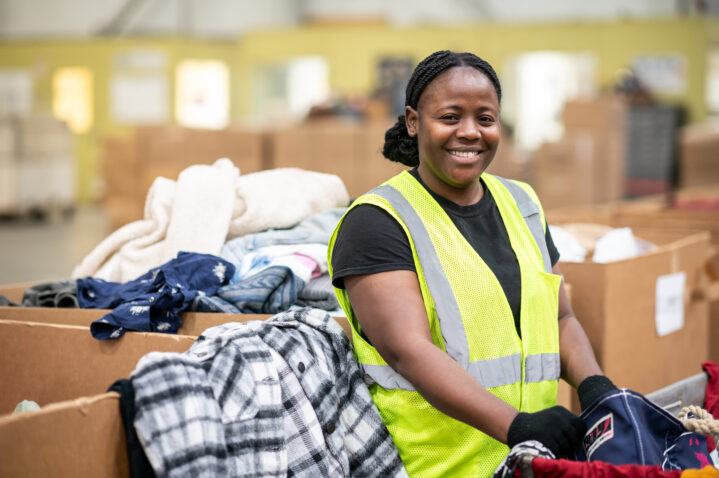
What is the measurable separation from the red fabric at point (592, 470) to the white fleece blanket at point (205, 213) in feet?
4.08

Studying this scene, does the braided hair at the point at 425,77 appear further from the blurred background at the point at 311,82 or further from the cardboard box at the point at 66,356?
the blurred background at the point at 311,82

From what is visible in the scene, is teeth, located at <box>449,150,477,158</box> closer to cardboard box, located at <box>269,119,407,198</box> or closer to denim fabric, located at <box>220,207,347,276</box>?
denim fabric, located at <box>220,207,347,276</box>

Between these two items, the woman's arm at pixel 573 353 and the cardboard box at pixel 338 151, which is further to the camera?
the cardboard box at pixel 338 151

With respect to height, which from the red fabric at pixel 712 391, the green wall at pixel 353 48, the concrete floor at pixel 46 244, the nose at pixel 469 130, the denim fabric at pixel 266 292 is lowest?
the concrete floor at pixel 46 244

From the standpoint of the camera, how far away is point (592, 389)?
175 centimetres

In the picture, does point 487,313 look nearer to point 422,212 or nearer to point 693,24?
point 422,212

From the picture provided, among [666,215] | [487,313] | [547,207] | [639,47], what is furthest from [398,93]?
[487,313]

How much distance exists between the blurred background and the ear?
17.9 ft

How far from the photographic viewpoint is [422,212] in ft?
5.88

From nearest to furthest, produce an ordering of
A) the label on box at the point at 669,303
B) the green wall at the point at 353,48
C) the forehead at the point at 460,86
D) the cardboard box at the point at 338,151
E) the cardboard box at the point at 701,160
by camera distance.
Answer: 1. the forehead at the point at 460,86
2. the label on box at the point at 669,303
3. the cardboard box at the point at 701,160
4. the cardboard box at the point at 338,151
5. the green wall at the point at 353,48

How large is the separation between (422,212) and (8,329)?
101cm

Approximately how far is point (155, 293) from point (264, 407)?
1.98 ft

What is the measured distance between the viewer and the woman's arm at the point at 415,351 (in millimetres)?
1581

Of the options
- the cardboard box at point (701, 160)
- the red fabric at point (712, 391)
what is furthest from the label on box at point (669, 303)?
the cardboard box at point (701, 160)
